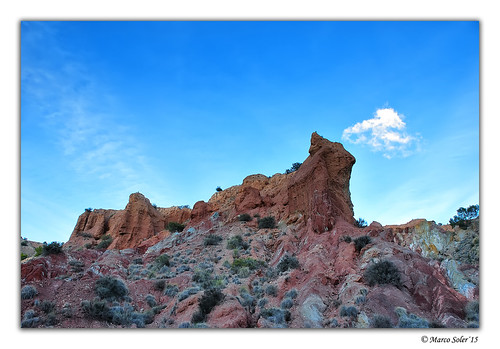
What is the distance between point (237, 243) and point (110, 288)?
10336 millimetres

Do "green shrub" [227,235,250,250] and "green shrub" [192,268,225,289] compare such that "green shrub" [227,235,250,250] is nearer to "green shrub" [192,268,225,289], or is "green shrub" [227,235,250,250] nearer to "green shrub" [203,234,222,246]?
"green shrub" [203,234,222,246]

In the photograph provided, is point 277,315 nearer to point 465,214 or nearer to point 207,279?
point 207,279

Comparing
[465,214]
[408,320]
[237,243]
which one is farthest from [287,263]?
[465,214]

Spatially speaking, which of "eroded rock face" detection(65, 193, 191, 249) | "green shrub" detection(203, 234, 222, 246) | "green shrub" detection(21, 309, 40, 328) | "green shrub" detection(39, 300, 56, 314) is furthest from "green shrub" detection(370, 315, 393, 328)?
"eroded rock face" detection(65, 193, 191, 249)

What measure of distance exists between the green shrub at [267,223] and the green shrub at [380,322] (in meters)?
16.2

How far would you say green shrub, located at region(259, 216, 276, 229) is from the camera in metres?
27.5

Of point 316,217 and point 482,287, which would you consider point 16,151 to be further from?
point 316,217

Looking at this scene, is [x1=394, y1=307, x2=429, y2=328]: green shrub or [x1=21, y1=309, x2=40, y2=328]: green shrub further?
[x1=21, y1=309, x2=40, y2=328]: green shrub

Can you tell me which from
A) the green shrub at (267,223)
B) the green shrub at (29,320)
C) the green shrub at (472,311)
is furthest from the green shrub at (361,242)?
the green shrub at (29,320)

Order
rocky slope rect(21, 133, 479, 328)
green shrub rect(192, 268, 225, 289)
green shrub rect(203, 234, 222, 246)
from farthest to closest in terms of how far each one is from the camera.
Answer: green shrub rect(203, 234, 222, 246) < green shrub rect(192, 268, 225, 289) < rocky slope rect(21, 133, 479, 328)

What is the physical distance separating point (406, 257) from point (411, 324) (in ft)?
16.0

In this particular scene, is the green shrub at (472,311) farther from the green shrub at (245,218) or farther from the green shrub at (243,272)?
the green shrub at (245,218)

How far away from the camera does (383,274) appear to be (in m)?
13.8

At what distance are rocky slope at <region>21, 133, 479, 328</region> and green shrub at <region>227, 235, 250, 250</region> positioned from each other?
0.25 feet
